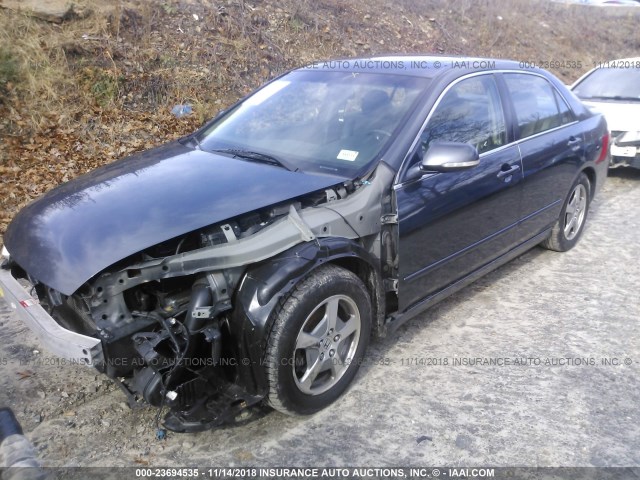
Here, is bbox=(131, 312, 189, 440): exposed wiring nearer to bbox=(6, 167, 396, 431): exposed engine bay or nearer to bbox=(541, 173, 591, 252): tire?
bbox=(6, 167, 396, 431): exposed engine bay

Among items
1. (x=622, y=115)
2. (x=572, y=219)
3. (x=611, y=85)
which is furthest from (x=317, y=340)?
(x=611, y=85)

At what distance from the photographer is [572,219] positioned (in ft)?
17.3

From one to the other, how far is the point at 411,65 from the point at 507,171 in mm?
987

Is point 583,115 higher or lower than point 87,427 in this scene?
higher

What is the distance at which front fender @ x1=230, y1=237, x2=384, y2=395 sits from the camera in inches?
102

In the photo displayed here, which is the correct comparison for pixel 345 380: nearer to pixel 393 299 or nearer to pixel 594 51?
pixel 393 299

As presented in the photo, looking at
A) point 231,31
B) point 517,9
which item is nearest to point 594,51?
point 517,9

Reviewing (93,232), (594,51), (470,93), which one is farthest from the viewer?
(594,51)

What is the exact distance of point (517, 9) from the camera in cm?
1725

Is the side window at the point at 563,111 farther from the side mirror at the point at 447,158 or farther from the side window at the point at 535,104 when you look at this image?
the side mirror at the point at 447,158

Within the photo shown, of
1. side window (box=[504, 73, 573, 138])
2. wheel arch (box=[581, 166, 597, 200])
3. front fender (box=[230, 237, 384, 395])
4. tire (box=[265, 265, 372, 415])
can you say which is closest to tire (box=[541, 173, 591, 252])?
wheel arch (box=[581, 166, 597, 200])

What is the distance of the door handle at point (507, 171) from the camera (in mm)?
3865

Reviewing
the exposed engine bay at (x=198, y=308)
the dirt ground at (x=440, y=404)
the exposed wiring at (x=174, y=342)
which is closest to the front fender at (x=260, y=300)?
A: the exposed engine bay at (x=198, y=308)

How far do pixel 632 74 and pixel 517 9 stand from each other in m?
10.0
